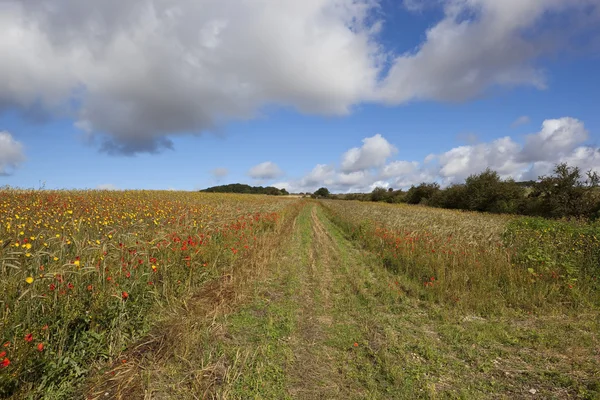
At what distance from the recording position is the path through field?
3453 mm

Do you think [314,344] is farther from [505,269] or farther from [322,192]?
[322,192]

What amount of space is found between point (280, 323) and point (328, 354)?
1186 mm

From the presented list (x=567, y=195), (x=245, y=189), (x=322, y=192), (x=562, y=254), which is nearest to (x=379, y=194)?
(x=245, y=189)

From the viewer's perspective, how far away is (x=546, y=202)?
30719mm

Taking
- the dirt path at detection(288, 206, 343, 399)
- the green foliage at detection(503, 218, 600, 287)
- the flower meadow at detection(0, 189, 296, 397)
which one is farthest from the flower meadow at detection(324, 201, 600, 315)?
the flower meadow at detection(0, 189, 296, 397)

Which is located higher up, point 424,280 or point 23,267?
point 23,267

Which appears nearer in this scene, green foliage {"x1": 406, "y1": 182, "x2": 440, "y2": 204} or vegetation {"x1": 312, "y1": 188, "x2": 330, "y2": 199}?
green foliage {"x1": 406, "y1": 182, "x2": 440, "y2": 204}

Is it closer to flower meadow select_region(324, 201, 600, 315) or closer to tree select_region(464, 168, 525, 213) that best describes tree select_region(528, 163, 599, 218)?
tree select_region(464, 168, 525, 213)

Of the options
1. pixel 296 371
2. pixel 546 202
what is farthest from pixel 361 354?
pixel 546 202

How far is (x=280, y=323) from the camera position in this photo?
5172 mm

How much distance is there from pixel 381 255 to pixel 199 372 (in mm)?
8441

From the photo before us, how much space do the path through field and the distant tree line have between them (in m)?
29.5

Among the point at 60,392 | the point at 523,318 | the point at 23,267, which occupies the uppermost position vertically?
the point at 23,267

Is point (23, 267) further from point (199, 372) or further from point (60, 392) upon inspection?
point (199, 372)
